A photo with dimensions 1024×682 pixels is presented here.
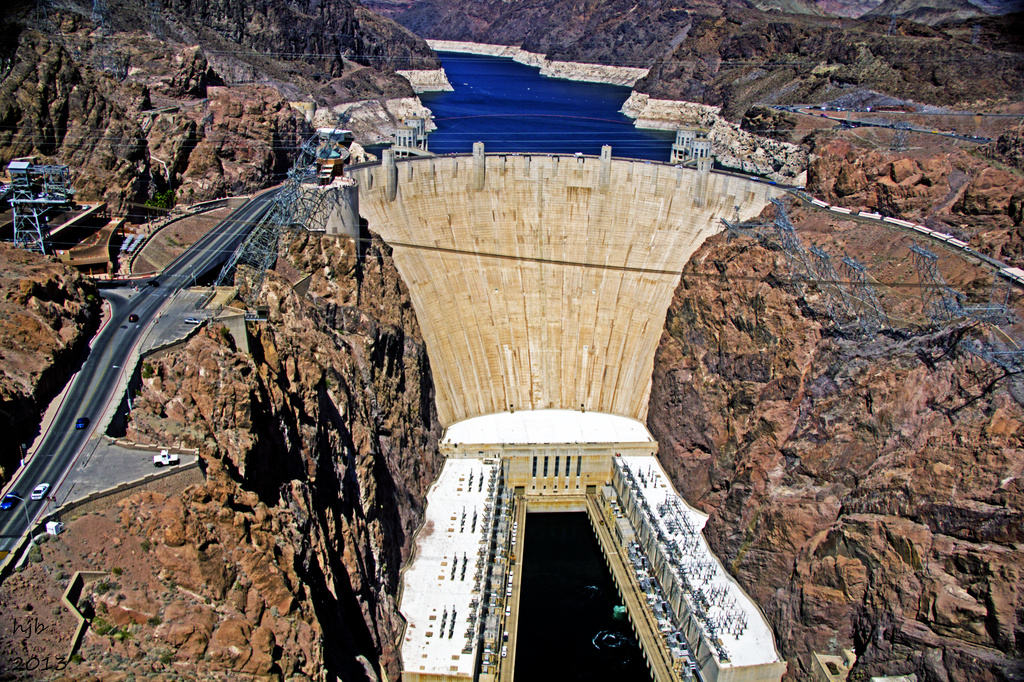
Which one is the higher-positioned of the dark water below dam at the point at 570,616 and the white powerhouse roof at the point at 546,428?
the white powerhouse roof at the point at 546,428

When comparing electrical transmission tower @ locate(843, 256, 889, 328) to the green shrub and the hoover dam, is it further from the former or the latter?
the green shrub

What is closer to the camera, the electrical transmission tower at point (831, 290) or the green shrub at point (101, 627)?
the green shrub at point (101, 627)

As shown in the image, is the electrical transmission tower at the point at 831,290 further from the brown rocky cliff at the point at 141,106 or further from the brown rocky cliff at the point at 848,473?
the brown rocky cliff at the point at 141,106

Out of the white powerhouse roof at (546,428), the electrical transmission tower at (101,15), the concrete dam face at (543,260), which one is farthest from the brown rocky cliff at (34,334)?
the electrical transmission tower at (101,15)

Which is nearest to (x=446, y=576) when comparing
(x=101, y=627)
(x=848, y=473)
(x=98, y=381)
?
(x=98, y=381)

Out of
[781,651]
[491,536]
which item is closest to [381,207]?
[491,536]

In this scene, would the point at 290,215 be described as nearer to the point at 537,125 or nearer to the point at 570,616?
the point at 570,616

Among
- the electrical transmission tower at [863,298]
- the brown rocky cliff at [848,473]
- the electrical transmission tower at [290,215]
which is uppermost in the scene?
the electrical transmission tower at [290,215]
